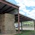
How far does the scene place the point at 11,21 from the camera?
45.4 feet

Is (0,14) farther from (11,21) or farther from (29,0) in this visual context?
(29,0)

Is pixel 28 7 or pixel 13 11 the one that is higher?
pixel 28 7

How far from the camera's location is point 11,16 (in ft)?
45.3

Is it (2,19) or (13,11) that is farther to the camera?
(13,11)

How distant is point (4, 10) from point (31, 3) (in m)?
32.7

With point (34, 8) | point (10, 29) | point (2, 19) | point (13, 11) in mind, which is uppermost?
point (34, 8)

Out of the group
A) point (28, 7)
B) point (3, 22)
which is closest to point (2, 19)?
point (3, 22)

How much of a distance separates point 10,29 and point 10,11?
2.63 m

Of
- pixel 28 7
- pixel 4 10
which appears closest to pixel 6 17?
pixel 4 10

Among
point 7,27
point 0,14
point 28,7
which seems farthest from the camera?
point 28,7

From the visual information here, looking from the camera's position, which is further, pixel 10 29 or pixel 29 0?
pixel 29 0

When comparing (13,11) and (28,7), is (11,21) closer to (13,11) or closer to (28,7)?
(13,11)

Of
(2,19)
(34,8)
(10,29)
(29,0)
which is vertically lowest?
(10,29)

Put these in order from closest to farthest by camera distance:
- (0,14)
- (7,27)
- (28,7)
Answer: (7,27) < (0,14) < (28,7)
